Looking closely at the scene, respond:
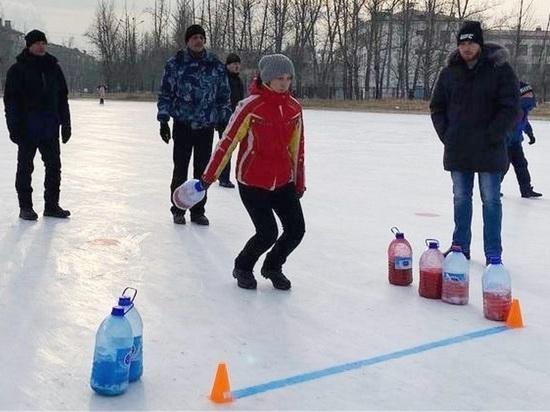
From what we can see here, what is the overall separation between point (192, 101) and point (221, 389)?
12.8 feet

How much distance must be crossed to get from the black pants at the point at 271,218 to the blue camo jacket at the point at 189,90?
2.11 meters

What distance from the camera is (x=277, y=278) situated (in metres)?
4.50

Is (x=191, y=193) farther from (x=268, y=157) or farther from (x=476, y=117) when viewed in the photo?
(x=476, y=117)

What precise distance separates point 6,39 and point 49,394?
90037 mm

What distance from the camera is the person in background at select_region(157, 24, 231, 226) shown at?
6.29m

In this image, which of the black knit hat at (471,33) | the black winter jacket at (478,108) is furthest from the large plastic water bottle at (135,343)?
the black knit hat at (471,33)

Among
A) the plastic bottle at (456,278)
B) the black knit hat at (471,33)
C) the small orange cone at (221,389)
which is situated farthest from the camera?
the black knit hat at (471,33)

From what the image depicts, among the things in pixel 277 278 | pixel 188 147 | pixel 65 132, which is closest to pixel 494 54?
pixel 277 278

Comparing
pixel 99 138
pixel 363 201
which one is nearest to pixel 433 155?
pixel 363 201

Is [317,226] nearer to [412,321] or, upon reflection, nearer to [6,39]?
[412,321]

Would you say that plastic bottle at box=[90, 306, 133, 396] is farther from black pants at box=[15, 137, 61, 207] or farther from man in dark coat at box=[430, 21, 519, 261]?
black pants at box=[15, 137, 61, 207]

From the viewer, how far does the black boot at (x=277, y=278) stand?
14.7 feet

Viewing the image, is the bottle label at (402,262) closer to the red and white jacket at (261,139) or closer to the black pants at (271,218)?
the black pants at (271,218)

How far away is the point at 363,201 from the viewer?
8094 mm
